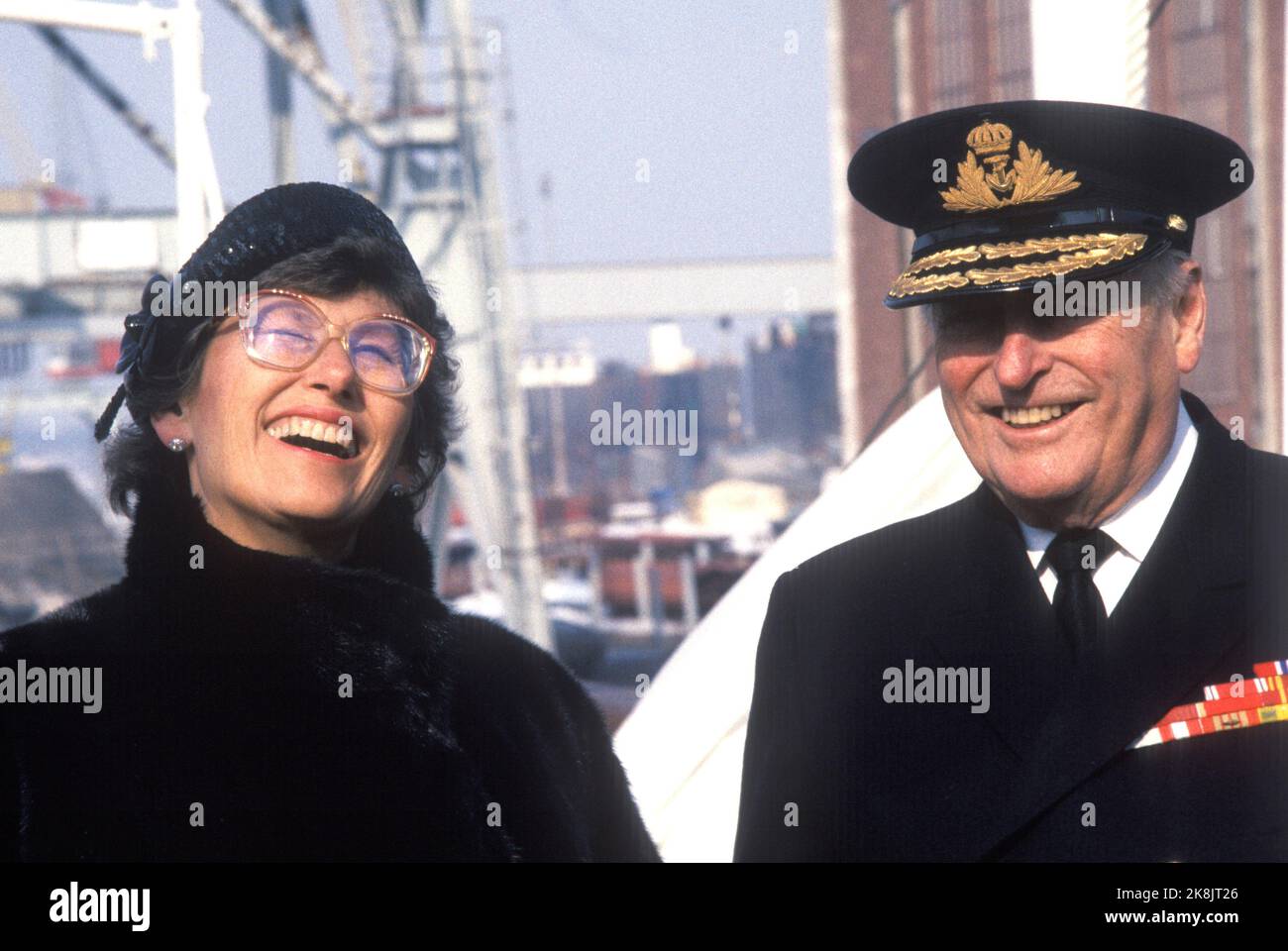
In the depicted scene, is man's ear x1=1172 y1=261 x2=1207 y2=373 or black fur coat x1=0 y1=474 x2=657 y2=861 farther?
man's ear x1=1172 y1=261 x2=1207 y2=373

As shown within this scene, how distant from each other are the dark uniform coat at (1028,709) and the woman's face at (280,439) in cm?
78

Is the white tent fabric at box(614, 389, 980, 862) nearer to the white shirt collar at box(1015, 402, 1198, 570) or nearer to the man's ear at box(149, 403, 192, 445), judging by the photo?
the white shirt collar at box(1015, 402, 1198, 570)

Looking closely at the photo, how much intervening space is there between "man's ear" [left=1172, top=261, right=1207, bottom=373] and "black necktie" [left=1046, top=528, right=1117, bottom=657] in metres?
0.28

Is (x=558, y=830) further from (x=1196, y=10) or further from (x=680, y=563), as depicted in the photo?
(x=680, y=563)

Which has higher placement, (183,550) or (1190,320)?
(1190,320)

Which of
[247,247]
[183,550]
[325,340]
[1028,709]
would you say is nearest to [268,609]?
[183,550]

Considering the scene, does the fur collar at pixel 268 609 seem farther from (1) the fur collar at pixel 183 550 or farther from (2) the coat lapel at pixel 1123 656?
(2) the coat lapel at pixel 1123 656

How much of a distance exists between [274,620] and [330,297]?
47 cm

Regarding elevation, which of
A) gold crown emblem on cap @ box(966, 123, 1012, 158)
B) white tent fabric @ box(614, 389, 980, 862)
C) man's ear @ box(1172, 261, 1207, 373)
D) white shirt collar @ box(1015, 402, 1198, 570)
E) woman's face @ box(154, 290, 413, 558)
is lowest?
white tent fabric @ box(614, 389, 980, 862)

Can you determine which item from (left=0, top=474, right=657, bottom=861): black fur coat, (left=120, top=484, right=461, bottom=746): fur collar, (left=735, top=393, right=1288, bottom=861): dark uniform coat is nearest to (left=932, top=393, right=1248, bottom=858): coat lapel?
(left=735, top=393, right=1288, bottom=861): dark uniform coat

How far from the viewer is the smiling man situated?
2.04 metres

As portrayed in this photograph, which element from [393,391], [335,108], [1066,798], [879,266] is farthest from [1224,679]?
[879,266]

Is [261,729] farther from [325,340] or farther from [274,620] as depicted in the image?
[325,340]

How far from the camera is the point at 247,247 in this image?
202cm
